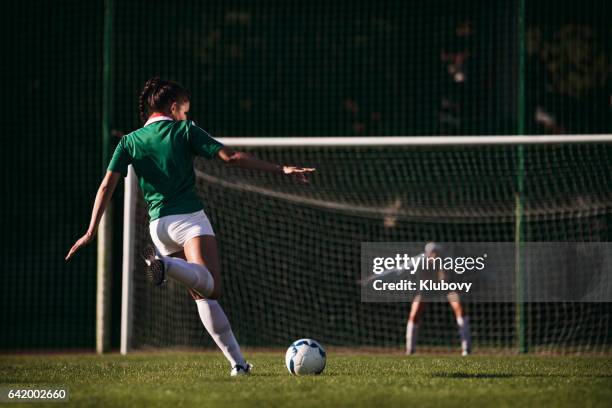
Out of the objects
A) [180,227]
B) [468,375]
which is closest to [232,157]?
[180,227]

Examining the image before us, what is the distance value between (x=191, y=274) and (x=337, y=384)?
1.12 m

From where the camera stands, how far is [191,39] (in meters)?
14.8

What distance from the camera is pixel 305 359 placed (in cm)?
709

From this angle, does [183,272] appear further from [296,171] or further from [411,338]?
[411,338]

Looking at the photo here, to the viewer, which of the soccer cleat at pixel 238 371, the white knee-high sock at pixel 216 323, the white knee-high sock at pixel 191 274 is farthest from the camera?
Result: the soccer cleat at pixel 238 371

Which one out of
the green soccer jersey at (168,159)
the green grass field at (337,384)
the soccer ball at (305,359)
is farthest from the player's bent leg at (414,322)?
the green soccer jersey at (168,159)

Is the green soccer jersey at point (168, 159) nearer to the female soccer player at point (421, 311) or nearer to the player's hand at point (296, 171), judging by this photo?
the player's hand at point (296, 171)

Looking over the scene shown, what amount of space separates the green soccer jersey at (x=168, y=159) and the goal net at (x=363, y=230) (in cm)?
473

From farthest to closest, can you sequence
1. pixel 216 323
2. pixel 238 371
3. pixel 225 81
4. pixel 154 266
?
pixel 225 81
pixel 238 371
pixel 216 323
pixel 154 266

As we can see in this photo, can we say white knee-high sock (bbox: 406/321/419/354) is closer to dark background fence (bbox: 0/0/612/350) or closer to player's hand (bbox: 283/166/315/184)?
dark background fence (bbox: 0/0/612/350)

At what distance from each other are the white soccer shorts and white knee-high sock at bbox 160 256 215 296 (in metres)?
0.32

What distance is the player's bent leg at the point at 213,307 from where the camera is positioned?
6680mm

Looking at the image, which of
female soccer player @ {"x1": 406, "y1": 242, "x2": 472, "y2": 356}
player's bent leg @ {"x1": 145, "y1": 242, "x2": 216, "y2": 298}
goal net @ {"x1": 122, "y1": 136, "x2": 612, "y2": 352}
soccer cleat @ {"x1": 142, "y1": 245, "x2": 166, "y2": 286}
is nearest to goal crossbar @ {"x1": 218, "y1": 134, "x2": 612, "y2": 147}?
goal net @ {"x1": 122, "y1": 136, "x2": 612, "y2": 352}

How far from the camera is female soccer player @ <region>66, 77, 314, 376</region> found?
6.69 metres
